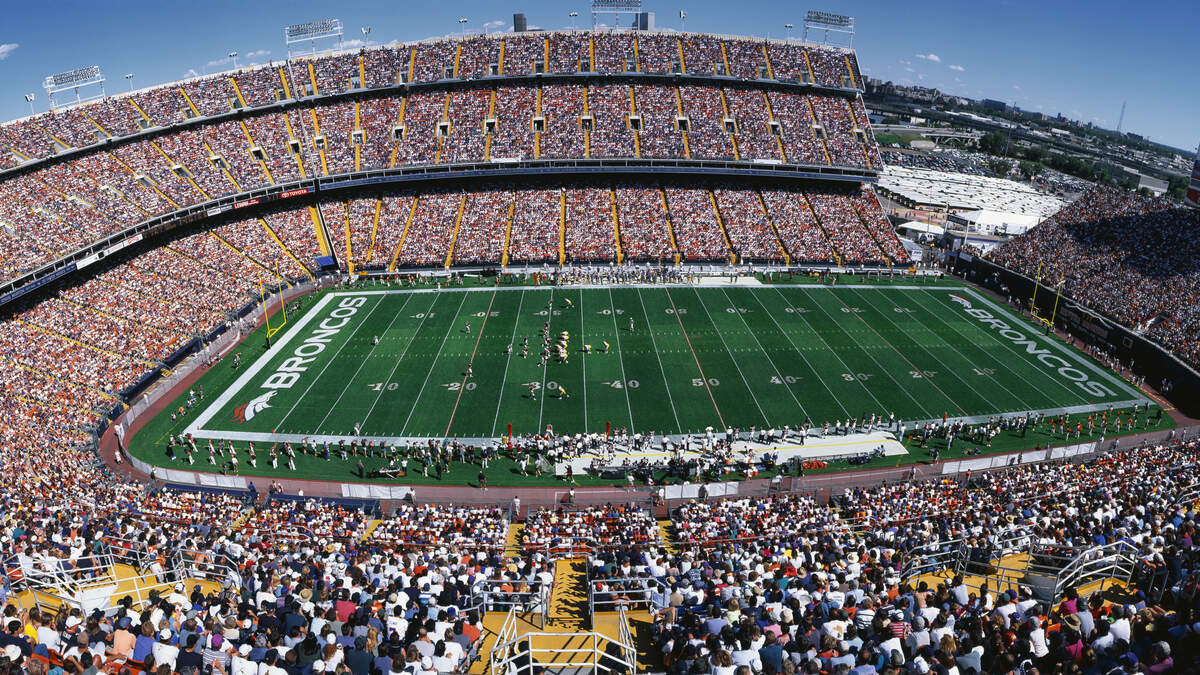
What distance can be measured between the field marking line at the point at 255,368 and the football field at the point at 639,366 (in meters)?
0.10

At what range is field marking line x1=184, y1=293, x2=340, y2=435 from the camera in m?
29.2

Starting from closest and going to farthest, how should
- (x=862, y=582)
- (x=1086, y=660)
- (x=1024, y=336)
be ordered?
(x=1086, y=660)
(x=862, y=582)
(x=1024, y=336)

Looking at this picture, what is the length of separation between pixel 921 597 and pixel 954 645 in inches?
94.1

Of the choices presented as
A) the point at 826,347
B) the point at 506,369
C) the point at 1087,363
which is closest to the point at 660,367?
the point at 506,369

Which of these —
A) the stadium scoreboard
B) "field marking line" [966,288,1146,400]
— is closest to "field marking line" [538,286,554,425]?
"field marking line" [966,288,1146,400]

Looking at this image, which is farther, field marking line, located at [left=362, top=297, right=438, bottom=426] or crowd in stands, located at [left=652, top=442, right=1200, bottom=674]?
field marking line, located at [left=362, top=297, right=438, bottom=426]

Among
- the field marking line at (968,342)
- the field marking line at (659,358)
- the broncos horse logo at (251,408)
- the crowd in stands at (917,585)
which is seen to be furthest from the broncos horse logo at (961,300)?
the broncos horse logo at (251,408)

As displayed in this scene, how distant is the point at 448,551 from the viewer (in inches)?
602

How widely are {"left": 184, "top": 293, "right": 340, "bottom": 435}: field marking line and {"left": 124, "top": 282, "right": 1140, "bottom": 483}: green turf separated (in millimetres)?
122

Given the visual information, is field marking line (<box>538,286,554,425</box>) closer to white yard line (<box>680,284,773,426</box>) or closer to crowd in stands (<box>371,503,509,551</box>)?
white yard line (<box>680,284,773,426</box>)

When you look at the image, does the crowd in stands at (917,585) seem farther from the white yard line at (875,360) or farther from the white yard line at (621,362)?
the white yard line at (875,360)

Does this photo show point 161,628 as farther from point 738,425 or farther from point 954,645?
point 738,425

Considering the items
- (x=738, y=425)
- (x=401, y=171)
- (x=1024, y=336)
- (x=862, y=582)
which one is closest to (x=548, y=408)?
(x=738, y=425)

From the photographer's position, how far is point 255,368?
111 ft
